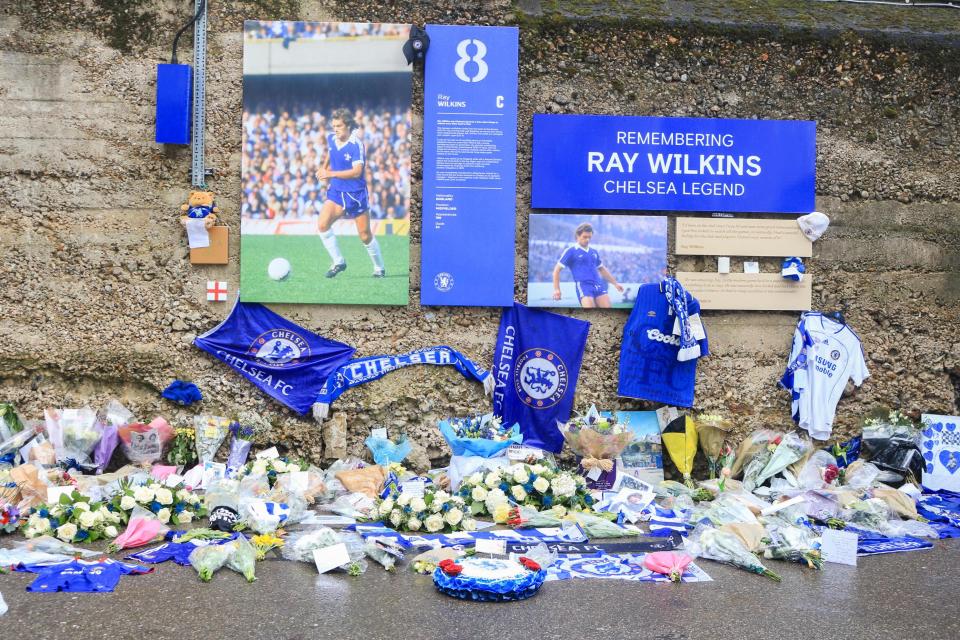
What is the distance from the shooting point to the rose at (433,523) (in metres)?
5.90

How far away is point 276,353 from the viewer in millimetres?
7574

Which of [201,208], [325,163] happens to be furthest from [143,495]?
[325,163]

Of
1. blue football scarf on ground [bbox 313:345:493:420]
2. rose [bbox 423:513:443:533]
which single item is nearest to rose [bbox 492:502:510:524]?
rose [bbox 423:513:443:533]

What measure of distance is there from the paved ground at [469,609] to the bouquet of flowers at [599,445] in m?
1.75

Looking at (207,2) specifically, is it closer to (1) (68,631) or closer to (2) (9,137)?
(2) (9,137)

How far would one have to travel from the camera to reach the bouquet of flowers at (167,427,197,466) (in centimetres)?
715

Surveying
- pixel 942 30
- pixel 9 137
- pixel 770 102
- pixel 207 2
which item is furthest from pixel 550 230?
pixel 9 137

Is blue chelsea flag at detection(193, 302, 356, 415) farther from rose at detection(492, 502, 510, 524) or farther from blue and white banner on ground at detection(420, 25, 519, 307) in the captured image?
rose at detection(492, 502, 510, 524)

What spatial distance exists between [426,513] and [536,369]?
2.12 m

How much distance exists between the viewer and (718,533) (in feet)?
18.3

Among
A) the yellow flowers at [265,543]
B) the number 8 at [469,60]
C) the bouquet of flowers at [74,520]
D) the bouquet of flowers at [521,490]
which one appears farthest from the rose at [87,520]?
the number 8 at [469,60]

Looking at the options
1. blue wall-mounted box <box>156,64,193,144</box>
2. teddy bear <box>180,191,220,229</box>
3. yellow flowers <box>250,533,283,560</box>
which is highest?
blue wall-mounted box <box>156,64,193,144</box>

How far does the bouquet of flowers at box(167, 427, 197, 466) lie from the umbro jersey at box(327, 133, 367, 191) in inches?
95.8

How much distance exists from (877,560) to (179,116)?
639cm
